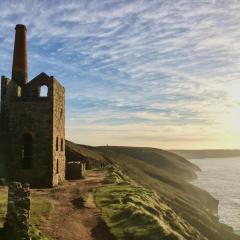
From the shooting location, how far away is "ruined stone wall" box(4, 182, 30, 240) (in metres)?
18.2

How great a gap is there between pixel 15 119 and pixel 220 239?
25.4 meters

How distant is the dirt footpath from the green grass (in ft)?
1.27

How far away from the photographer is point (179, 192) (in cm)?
7012

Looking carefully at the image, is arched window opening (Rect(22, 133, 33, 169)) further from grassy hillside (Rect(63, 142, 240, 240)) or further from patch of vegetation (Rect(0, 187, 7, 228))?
grassy hillside (Rect(63, 142, 240, 240))

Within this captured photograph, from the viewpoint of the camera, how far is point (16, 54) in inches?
1697

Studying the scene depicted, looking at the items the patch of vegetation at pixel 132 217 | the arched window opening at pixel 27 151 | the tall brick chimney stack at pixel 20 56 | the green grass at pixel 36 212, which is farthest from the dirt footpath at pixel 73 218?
the tall brick chimney stack at pixel 20 56

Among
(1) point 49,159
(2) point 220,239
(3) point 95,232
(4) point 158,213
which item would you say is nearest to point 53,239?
(3) point 95,232

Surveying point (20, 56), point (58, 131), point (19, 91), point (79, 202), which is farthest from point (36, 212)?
point (20, 56)

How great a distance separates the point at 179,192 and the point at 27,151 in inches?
1520

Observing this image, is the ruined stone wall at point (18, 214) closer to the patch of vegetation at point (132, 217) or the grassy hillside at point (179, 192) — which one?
the patch of vegetation at point (132, 217)

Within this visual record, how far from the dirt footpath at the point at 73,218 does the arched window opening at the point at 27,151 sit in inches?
204

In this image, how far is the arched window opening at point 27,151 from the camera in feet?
122

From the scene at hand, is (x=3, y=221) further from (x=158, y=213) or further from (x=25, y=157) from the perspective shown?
(x=25, y=157)

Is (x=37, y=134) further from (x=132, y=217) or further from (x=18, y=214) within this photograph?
(x=18, y=214)
